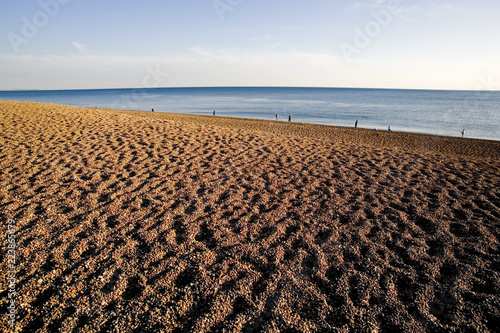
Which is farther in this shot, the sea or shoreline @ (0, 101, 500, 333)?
the sea

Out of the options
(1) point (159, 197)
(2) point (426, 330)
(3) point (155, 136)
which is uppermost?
(3) point (155, 136)

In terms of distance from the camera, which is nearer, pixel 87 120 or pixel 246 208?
pixel 246 208

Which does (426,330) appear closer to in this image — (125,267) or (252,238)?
(252,238)

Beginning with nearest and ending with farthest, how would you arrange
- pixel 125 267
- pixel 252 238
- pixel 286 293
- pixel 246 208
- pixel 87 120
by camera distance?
pixel 286 293 < pixel 125 267 < pixel 252 238 < pixel 246 208 < pixel 87 120

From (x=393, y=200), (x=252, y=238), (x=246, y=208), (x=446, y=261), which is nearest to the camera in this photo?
(x=446, y=261)

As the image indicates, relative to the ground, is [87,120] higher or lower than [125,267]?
higher

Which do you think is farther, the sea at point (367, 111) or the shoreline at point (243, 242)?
the sea at point (367, 111)

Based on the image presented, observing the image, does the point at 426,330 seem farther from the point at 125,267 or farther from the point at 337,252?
the point at 125,267

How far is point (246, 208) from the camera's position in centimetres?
593

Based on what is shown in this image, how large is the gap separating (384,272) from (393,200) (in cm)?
301

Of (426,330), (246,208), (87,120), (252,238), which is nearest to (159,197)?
Result: (246,208)

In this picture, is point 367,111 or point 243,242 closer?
point 243,242

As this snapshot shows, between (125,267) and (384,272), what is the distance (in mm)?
4035

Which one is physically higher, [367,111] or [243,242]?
[367,111]
